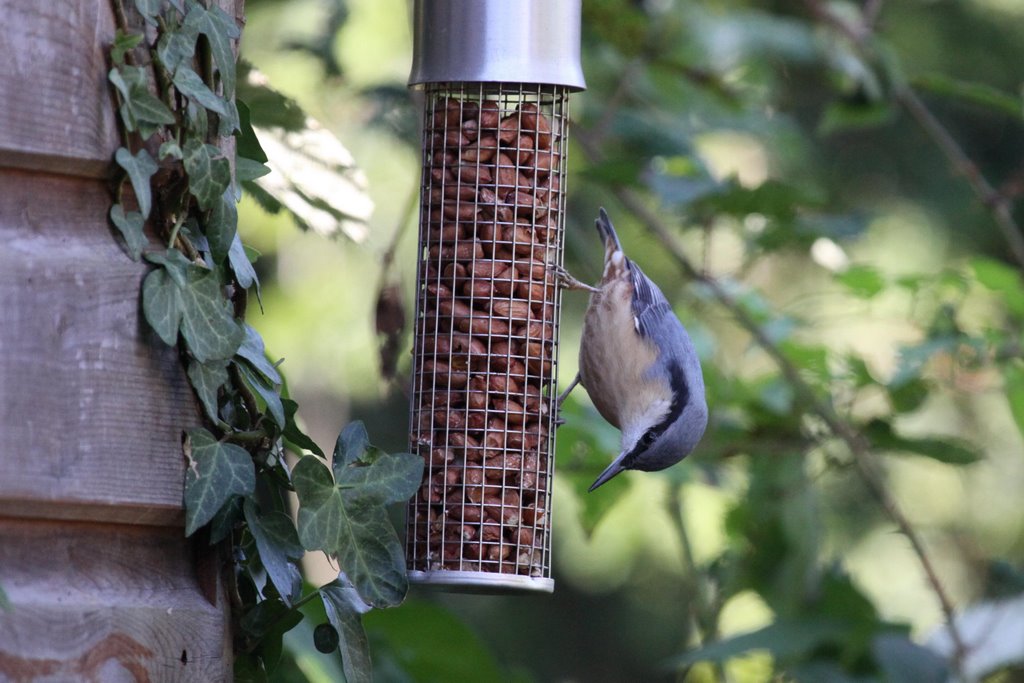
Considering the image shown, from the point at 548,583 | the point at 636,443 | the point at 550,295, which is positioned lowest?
the point at 548,583

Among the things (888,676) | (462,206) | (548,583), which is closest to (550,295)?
(462,206)

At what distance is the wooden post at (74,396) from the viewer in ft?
6.08

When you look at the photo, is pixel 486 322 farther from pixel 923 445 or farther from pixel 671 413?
pixel 923 445

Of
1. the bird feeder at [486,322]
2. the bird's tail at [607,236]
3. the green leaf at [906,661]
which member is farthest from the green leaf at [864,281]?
the bird feeder at [486,322]

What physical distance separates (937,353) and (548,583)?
1895 mm

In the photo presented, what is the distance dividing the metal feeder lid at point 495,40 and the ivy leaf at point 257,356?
2.20 ft

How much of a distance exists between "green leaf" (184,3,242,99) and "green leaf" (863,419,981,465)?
7.79 ft

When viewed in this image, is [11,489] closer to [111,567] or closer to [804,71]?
[111,567]

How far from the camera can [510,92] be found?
8.98 ft

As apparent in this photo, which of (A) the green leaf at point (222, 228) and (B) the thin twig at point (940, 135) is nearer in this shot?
(A) the green leaf at point (222, 228)

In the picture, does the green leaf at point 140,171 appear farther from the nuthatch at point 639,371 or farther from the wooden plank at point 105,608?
the nuthatch at point 639,371

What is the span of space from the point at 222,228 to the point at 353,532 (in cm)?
53

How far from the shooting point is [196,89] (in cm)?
203

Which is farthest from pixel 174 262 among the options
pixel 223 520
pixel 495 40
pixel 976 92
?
pixel 976 92
